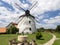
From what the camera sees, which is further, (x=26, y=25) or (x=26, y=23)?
(x=26, y=23)

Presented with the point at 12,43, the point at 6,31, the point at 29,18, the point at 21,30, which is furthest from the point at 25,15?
the point at 12,43

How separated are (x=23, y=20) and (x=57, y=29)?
2353cm

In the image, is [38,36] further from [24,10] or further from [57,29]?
[57,29]

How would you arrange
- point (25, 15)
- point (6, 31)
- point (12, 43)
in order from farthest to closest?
point (6, 31) → point (25, 15) → point (12, 43)

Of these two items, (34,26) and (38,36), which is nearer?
(38,36)

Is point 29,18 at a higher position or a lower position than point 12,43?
higher

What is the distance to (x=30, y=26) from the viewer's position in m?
62.5

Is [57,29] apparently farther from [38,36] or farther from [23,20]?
[38,36]

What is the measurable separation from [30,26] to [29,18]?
2.99 meters

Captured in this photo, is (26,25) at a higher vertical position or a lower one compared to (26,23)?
lower

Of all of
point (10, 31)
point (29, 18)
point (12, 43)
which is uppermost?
point (29, 18)

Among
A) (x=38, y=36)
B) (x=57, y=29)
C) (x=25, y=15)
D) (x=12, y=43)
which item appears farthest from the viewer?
(x=57, y=29)

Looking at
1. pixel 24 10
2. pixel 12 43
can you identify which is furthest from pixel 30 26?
pixel 12 43

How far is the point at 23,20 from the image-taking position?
203ft
